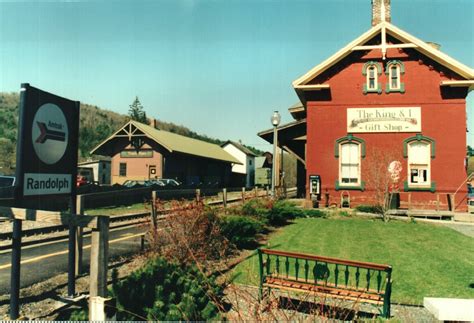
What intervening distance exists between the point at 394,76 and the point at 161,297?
1904cm

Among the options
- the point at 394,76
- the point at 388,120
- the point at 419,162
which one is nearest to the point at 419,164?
the point at 419,162

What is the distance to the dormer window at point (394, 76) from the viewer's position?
20188 mm

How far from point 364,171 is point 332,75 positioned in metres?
5.53

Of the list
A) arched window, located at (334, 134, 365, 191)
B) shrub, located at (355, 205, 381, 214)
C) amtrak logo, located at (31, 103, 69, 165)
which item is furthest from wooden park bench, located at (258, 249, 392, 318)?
arched window, located at (334, 134, 365, 191)

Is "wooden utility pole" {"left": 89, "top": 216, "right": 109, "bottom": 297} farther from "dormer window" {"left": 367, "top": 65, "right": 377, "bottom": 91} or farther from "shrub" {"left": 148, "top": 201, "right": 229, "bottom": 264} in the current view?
"dormer window" {"left": 367, "top": 65, "right": 377, "bottom": 91}

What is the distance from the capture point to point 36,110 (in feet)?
18.4

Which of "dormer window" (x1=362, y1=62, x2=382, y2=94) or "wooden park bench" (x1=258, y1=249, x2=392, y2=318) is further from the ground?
"dormer window" (x1=362, y1=62, x2=382, y2=94)

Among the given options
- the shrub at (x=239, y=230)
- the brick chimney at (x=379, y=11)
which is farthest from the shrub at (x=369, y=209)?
the brick chimney at (x=379, y=11)

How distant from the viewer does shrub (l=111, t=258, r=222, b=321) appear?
477cm

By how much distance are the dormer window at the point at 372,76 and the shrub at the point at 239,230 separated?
511 inches

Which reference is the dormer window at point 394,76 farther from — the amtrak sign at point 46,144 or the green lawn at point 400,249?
the amtrak sign at point 46,144

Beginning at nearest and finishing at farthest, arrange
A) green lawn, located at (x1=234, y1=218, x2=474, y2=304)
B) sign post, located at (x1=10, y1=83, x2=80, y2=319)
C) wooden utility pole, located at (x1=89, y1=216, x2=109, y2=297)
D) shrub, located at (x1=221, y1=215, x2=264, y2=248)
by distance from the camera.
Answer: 1. wooden utility pole, located at (x1=89, y1=216, x2=109, y2=297)
2. sign post, located at (x1=10, y1=83, x2=80, y2=319)
3. green lawn, located at (x1=234, y1=218, x2=474, y2=304)
4. shrub, located at (x1=221, y1=215, x2=264, y2=248)

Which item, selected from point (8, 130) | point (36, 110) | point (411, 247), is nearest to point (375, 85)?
point (411, 247)

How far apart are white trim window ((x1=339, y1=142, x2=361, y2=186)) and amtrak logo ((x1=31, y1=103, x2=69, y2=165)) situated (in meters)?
16.7
